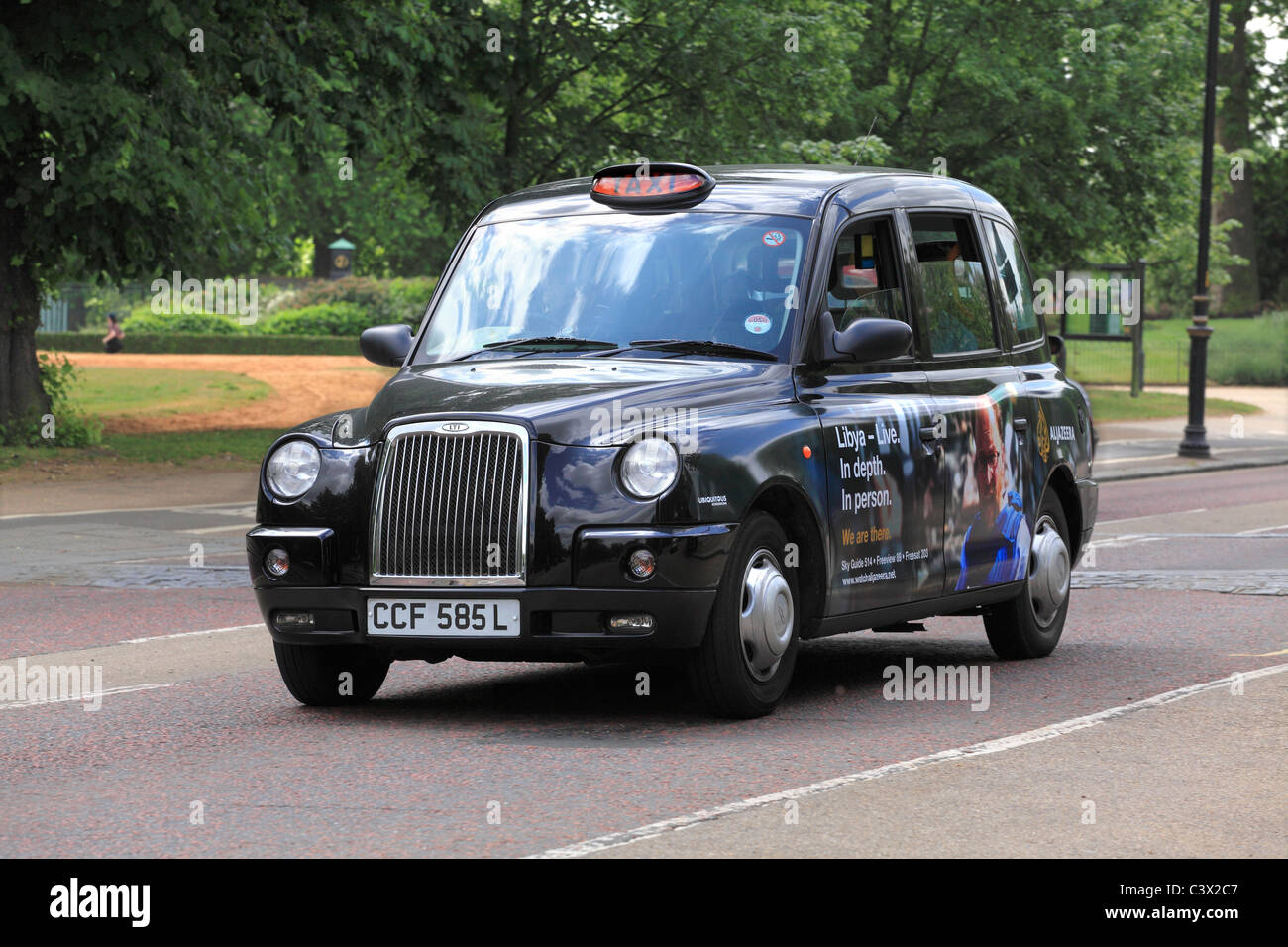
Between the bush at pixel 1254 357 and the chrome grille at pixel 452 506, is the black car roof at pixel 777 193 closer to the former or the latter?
the chrome grille at pixel 452 506

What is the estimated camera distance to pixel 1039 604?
10.4 m

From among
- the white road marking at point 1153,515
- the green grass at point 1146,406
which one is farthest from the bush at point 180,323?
the white road marking at point 1153,515

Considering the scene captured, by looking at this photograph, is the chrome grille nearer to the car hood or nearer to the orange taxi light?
the car hood

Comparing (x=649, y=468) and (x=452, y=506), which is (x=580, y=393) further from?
(x=452, y=506)

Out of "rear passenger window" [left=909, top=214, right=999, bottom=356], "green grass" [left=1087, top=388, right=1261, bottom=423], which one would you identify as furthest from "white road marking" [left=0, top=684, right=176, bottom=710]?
"green grass" [left=1087, top=388, right=1261, bottom=423]

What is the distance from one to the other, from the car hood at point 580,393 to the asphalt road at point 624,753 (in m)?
1.14

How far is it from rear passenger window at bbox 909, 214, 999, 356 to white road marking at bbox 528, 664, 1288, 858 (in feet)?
6.03

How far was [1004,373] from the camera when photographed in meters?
10.1

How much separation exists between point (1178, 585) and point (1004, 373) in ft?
14.2

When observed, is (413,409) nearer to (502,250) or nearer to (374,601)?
(374,601)

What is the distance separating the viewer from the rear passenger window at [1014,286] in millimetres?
10383

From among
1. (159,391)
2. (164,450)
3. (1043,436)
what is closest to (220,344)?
(159,391)

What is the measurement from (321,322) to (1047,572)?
54.8 meters
